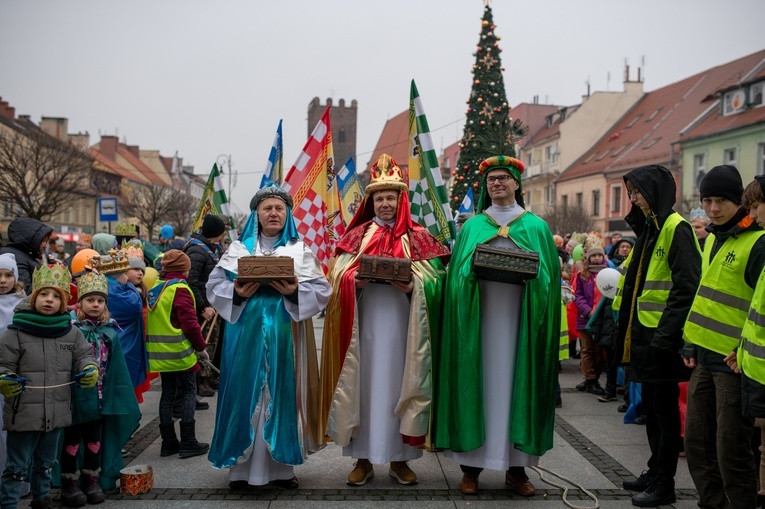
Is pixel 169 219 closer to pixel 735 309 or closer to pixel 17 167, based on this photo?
pixel 17 167

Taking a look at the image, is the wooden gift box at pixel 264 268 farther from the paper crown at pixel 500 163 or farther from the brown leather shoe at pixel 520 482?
the brown leather shoe at pixel 520 482

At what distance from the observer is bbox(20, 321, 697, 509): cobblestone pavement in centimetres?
459

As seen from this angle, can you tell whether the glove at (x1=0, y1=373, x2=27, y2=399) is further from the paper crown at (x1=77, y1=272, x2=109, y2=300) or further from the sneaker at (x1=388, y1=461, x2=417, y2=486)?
the sneaker at (x1=388, y1=461, x2=417, y2=486)

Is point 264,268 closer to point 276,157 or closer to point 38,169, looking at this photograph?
point 276,157

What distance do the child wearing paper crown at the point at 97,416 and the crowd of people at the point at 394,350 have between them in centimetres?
1

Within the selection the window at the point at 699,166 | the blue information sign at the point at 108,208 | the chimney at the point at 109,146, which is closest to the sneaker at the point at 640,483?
the blue information sign at the point at 108,208

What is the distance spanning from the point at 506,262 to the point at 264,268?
166cm

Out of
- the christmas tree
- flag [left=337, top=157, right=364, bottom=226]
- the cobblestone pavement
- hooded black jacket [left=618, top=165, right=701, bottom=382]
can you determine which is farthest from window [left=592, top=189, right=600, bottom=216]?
hooded black jacket [left=618, top=165, right=701, bottom=382]

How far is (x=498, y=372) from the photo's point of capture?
15.9 ft

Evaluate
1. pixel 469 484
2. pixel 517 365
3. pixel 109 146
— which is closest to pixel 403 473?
pixel 469 484

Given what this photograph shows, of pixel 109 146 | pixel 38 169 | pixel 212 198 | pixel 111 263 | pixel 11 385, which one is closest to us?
pixel 11 385

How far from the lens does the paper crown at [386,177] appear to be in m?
5.14

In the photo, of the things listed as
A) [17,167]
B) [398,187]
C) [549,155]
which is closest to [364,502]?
[398,187]

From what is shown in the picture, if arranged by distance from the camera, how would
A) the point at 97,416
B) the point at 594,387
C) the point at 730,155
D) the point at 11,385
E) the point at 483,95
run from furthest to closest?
the point at 730,155 → the point at 483,95 → the point at 594,387 → the point at 97,416 → the point at 11,385
